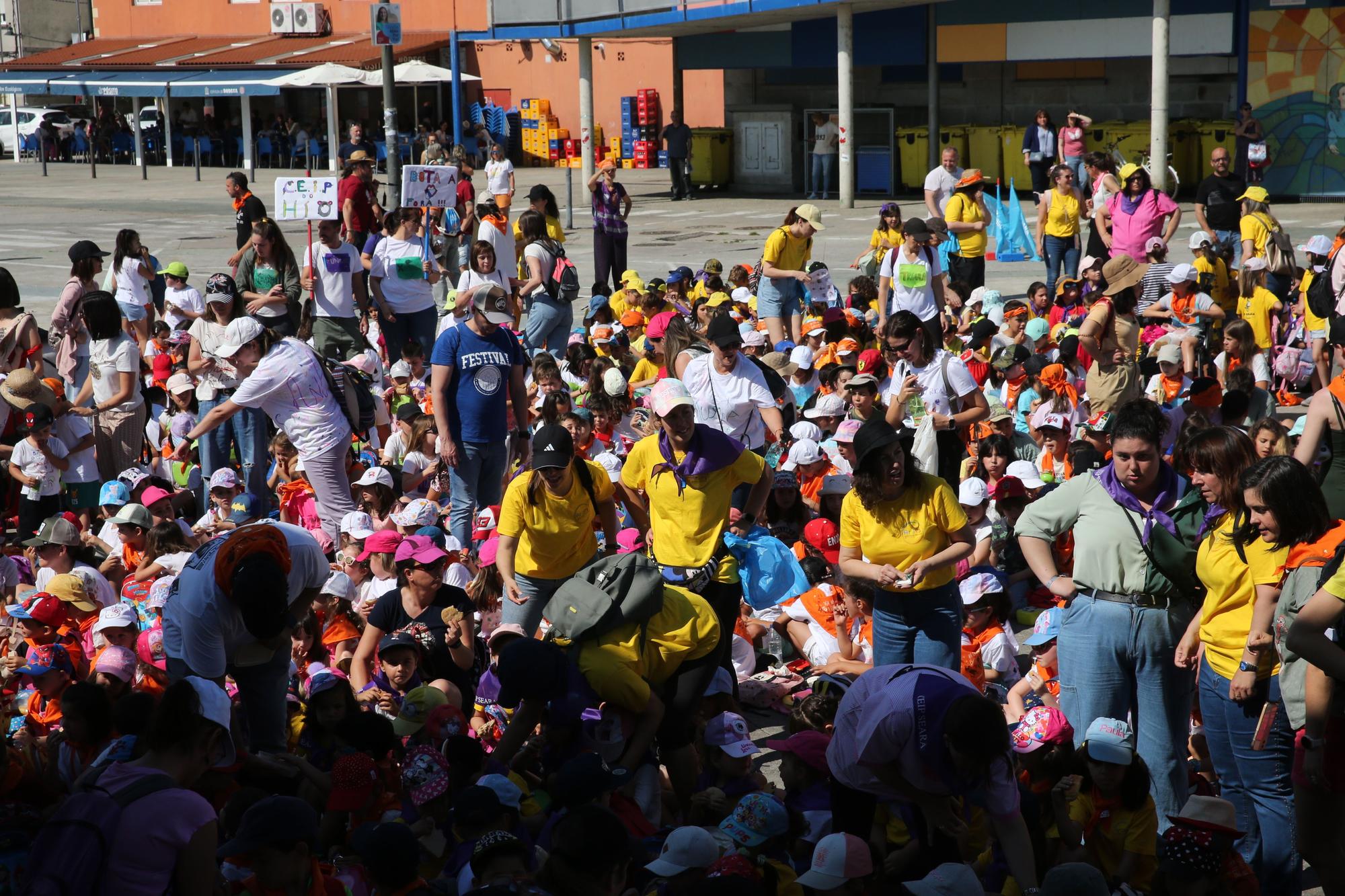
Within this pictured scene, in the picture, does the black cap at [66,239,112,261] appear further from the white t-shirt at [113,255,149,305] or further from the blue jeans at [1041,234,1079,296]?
the blue jeans at [1041,234,1079,296]

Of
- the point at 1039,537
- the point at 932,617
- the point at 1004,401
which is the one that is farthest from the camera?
the point at 1004,401

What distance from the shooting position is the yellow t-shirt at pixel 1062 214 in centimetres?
1539

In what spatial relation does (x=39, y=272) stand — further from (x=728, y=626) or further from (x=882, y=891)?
(x=882, y=891)

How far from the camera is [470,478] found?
846cm

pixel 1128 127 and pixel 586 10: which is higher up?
pixel 586 10

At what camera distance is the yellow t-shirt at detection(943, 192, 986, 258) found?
A: 48.0 feet

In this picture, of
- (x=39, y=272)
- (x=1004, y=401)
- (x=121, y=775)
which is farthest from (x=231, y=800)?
(x=39, y=272)

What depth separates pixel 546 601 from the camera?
6609 mm

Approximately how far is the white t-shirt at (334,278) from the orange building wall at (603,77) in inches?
978

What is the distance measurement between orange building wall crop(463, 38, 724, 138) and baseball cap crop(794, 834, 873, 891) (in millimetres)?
32837

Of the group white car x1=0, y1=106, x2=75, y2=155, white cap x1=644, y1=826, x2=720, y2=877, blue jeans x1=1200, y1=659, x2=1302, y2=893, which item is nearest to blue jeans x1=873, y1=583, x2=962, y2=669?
blue jeans x1=1200, y1=659, x2=1302, y2=893

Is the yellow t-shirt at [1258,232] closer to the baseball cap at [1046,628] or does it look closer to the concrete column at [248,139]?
the baseball cap at [1046,628]

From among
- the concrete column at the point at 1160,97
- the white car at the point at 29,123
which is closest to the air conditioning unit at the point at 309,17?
the white car at the point at 29,123

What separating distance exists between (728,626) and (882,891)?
2.02m
